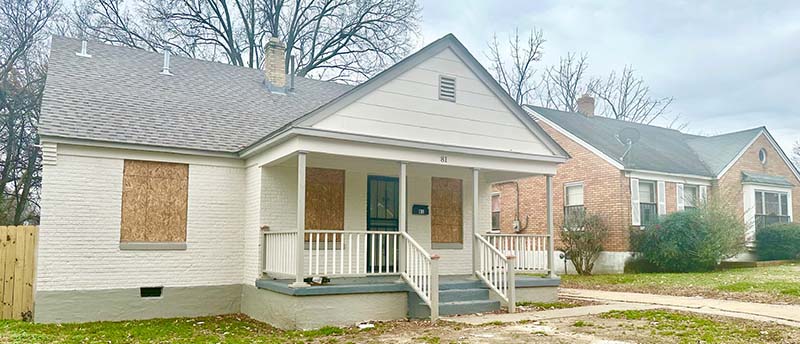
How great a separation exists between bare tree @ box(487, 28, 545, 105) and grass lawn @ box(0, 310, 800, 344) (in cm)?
2680

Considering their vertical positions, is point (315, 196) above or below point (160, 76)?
below

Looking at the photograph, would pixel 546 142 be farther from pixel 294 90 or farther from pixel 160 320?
pixel 160 320

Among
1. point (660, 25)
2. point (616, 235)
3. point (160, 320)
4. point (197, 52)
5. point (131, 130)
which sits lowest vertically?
point (160, 320)

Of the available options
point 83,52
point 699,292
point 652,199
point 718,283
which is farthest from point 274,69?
point 652,199

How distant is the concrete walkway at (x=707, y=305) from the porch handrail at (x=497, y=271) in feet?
7.92

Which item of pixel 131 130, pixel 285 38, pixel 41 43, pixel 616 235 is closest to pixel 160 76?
pixel 131 130

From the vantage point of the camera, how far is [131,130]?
1146 centimetres

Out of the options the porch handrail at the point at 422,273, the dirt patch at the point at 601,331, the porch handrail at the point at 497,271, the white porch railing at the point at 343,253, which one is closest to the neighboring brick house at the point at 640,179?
the porch handrail at the point at 497,271

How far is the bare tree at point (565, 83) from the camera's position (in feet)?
125

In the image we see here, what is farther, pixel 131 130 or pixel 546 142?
pixel 546 142

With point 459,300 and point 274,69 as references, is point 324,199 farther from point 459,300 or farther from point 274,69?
point 274,69

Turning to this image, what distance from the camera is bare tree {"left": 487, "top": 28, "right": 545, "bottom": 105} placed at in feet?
116

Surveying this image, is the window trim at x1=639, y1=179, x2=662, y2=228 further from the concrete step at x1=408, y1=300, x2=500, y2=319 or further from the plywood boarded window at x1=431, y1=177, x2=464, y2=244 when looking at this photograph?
the concrete step at x1=408, y1=300, x2=500, y2=319

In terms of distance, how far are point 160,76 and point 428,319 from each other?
833 cm
